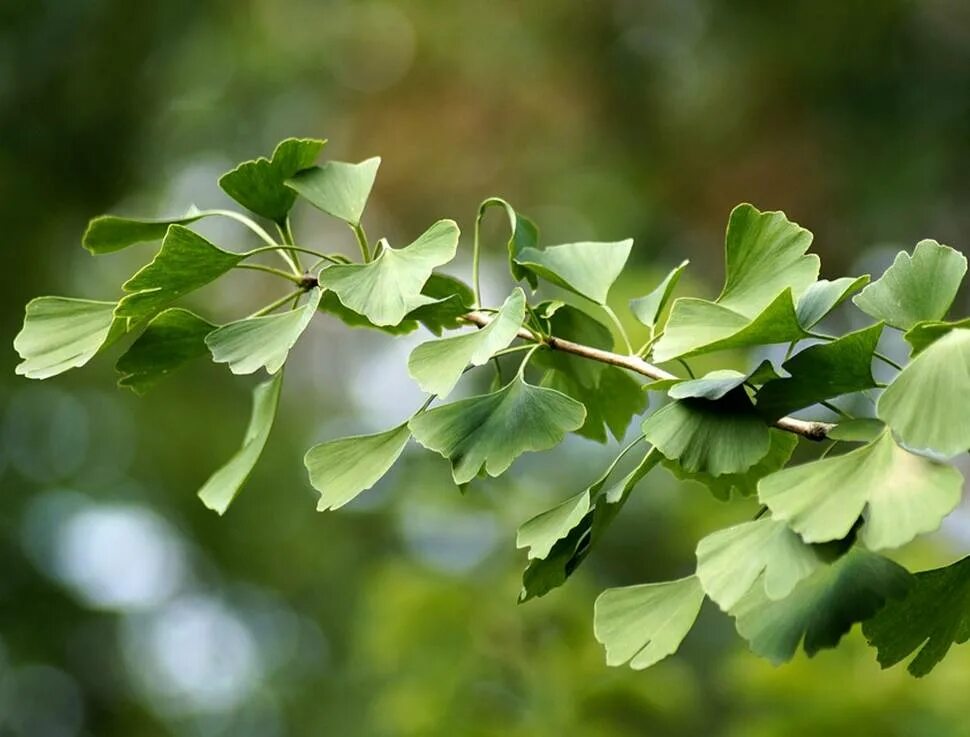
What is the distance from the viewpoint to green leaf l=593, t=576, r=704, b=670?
16.1 inches

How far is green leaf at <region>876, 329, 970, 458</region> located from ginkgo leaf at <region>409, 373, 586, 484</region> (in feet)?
0.38

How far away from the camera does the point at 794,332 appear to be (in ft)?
1.35

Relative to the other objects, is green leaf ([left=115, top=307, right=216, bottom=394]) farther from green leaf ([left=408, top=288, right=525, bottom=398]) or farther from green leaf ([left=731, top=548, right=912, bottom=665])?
green leaf ([left=731, top=548, right=912, bottom=665])

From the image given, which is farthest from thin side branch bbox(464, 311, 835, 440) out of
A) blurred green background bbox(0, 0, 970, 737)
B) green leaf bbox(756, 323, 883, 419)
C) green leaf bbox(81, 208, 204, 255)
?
blurred green background bbox(0, 0, 970, 737)

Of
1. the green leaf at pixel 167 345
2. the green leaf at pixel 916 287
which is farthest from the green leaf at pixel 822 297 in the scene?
the green leaf at pixel 167 345

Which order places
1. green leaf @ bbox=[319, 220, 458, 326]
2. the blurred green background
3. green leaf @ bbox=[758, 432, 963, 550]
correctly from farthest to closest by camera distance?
the blurred green background < green leaf @ bbox=[319, 220, 458, 326] < green leaf @ bbox=[758, 432, 963, 550]

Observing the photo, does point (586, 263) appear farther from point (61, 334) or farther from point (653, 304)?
point (61, 334)

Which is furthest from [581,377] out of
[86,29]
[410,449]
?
[86,29]

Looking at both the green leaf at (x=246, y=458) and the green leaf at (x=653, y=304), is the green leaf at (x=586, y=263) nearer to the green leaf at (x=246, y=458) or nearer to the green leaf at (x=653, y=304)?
the green leaf at (x=653, y=304)

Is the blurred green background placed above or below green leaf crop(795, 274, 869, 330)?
below

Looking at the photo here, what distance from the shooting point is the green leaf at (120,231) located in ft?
1.72

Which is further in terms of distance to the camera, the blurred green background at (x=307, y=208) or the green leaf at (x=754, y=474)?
the blurred green background at (x=307, y=208)

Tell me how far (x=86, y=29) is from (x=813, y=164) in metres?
1.69

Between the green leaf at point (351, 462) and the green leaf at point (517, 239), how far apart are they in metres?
0.08
